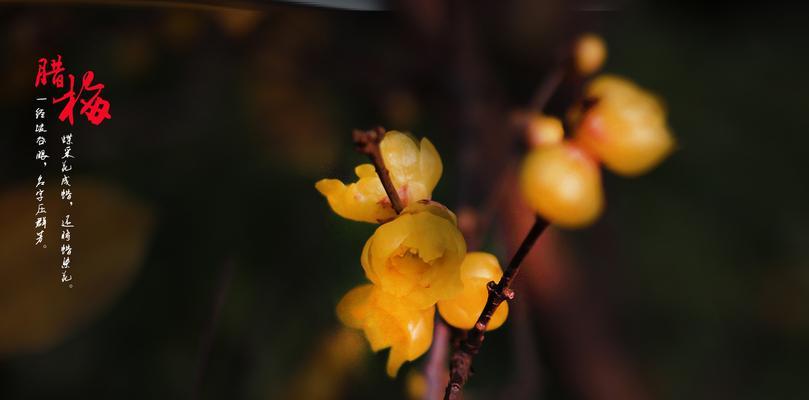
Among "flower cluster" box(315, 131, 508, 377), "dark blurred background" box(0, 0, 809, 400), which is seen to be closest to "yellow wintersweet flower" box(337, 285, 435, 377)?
"flower cluster" box(315, 131, 508, 377)

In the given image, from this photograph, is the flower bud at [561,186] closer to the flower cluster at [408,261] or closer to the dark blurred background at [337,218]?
the flower cluster at [408,261]

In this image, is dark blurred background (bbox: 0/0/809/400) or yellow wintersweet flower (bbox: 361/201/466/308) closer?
yellow wintersweet flower (bbox: 361/201/466/308)

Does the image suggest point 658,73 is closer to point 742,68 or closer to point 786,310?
point 742,68

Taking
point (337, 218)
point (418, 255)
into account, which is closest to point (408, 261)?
point (418, 255)

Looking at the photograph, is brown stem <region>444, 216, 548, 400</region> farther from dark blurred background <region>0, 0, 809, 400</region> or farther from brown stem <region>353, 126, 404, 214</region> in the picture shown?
dark blurred background <region>0, 0, 809, 400</region>

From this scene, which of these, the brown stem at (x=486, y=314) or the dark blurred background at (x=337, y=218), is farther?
the dark blurred background at (x=337, y=218)

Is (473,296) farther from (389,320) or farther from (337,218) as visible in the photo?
(337,218)

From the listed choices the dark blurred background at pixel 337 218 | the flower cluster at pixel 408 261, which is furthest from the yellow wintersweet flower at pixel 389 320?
the dark blurred background at pixel 337 218
